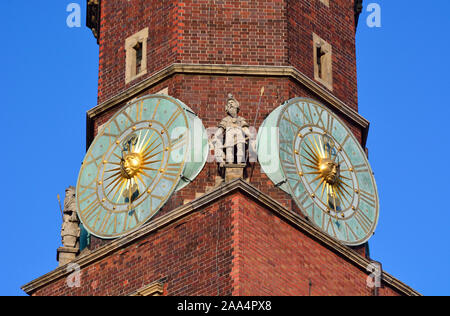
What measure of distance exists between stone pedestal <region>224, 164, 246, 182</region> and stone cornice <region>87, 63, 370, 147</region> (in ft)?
10.8

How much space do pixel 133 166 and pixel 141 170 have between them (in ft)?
0.71

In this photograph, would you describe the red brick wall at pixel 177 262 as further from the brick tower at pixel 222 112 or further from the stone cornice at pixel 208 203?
the stone cornice at pixel 208 203

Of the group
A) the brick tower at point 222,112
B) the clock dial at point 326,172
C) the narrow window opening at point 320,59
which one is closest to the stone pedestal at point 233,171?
the brick tower at point 222,112

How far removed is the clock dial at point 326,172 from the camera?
45772 millimetres

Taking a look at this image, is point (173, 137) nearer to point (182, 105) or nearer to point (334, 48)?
point (182, 105)

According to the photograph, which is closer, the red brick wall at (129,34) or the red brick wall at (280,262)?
the red brick wall at (280,262)

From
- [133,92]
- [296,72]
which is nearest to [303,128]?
[296,72]

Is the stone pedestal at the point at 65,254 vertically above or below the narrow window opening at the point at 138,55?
below

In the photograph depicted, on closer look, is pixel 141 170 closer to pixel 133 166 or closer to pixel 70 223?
pixel 133 166

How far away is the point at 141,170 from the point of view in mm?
46312

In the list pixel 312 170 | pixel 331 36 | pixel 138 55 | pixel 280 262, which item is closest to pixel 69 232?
pixel 138 55

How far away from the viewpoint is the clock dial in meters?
45.8

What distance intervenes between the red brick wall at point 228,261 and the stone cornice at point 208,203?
0.37 feet

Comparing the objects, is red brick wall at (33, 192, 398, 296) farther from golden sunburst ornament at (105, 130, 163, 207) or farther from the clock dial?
golden sunburst ornament at (105, 130, 163, 207)
